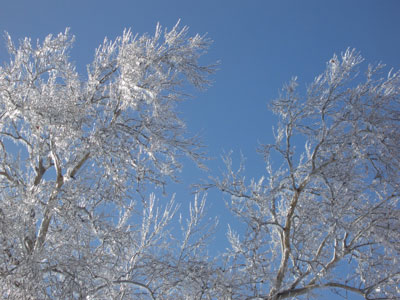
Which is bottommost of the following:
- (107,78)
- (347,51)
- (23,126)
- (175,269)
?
(175,269)

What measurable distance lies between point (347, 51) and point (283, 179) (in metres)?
2.46

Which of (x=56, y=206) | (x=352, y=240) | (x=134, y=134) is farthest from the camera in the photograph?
(x=352, y=240)

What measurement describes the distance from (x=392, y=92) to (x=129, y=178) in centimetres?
451

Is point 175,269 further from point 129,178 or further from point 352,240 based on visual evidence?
point 352,240

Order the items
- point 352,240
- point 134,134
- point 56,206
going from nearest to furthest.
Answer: point 56,206, point 134,134, point 352,240

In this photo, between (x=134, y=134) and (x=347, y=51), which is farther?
(x=347, y=51)

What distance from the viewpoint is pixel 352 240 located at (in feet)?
26.3

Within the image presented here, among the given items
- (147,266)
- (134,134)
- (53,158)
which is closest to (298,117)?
(134,134)

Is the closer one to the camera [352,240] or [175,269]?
[175,269]

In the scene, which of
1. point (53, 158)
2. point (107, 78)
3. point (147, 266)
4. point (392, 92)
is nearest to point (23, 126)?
point (53, 158)

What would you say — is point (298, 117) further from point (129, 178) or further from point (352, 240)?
point (129, 178)

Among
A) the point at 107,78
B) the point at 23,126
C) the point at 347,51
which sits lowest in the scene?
the point at 23,126

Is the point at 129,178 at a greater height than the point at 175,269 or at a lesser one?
greater

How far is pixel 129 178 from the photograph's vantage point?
7332mm
